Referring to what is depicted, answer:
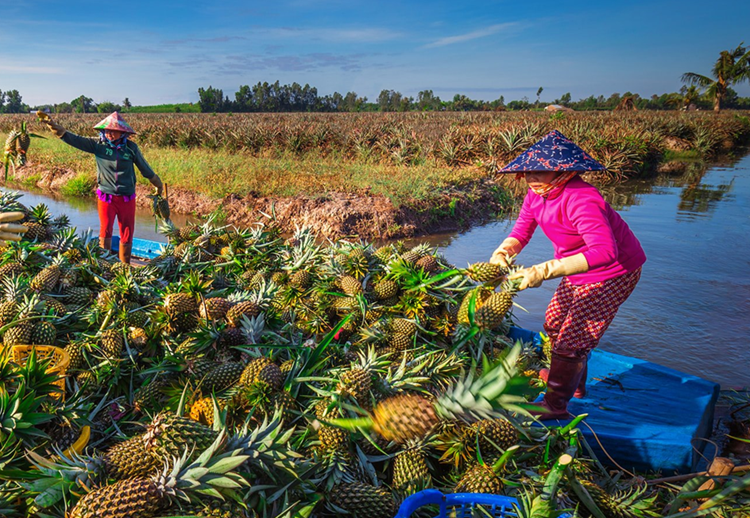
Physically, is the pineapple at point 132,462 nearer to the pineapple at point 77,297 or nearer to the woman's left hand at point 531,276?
the pineapple at point 77,297

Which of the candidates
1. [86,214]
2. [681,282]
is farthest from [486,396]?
[86,214]

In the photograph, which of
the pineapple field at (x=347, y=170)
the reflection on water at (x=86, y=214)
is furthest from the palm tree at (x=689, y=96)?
the reflection on water at (x=86, y=214)

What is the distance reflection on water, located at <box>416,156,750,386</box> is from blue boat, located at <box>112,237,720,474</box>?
0.88m

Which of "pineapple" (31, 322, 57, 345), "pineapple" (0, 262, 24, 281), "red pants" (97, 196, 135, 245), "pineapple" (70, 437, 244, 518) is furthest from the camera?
"red pants" (97, 196, 135, 245)

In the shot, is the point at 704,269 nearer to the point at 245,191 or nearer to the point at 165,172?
the point at 245,191

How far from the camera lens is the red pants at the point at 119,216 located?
5727mm

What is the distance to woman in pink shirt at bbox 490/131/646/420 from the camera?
274 centimetres

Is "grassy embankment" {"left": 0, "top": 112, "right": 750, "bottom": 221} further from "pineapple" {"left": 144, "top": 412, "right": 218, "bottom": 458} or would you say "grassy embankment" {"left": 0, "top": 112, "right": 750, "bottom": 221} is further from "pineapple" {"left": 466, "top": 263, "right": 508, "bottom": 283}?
"pineapple" {"left": 144, "top": 412, "right": 218, "bottom": 458}

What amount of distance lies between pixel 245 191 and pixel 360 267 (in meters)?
8.51

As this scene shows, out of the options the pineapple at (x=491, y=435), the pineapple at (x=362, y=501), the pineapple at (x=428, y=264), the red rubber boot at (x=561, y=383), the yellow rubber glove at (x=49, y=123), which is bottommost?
the red rubber boot at (x=561, y=383)

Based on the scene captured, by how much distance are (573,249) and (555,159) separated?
59 cm

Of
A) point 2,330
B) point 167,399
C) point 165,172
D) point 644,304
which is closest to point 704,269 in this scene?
point 644,304

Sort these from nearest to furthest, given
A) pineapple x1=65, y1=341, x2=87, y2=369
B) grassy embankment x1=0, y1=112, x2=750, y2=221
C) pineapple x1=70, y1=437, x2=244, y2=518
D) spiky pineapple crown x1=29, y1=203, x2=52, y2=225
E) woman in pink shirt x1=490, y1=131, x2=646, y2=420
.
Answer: pineapple x1=70, y1=437, x2=244, y2=518, pineapple x1=65, y1=341, x2=87, y2=369, woman in pink shirt x1=490, y1=131, x2=646, y2=420, spiky pineapple crown x1=29, y1=203, x2=52, y2=225, grassy embankment x1=0, y1=112, x2=750, y2=221

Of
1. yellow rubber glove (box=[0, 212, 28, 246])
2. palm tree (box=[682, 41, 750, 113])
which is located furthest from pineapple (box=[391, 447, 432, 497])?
palm tree (box=[682, 41, 750, 113])
